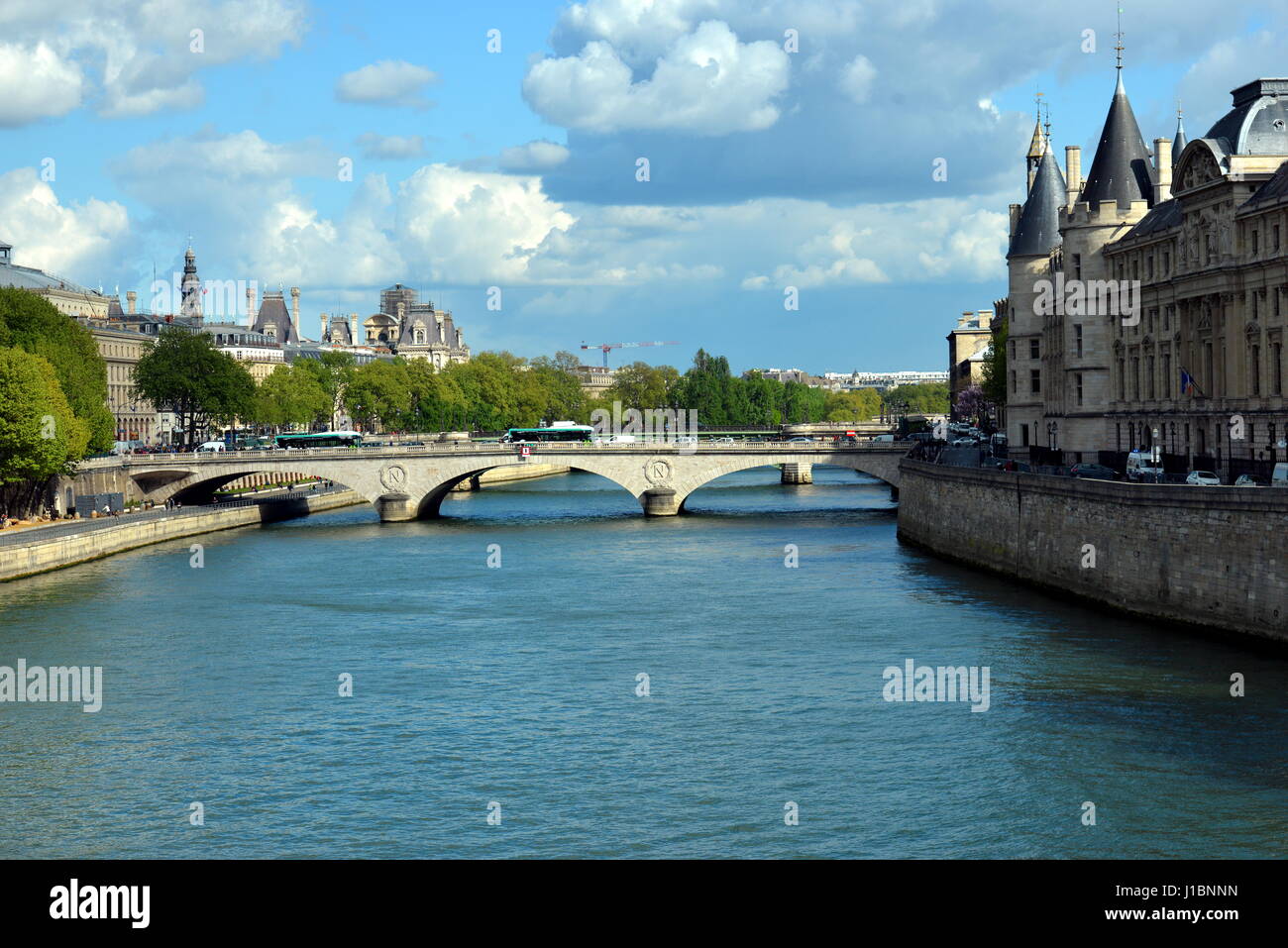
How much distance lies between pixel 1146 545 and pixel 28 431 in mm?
47021

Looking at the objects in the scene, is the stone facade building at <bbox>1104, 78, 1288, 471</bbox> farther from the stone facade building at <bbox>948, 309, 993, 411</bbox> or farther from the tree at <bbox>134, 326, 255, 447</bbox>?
the stone facade building at <bbox>948, 309, 993, 411</bbox>

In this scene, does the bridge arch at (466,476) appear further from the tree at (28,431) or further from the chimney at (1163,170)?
the chimney at (1163,170)

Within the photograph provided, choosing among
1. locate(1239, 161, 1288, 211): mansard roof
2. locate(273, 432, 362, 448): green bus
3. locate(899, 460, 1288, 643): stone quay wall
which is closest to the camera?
locate(899, 460, 1288, 643): stone quay wall

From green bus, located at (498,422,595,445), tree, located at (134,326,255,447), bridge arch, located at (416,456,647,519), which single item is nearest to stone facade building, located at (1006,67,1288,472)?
bridge arch, located at (416,456,647,519)

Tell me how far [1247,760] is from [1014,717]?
17.8 feet

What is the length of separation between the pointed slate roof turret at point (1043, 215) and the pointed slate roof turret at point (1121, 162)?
305 inches

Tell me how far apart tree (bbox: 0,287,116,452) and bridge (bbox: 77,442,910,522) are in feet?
10.5

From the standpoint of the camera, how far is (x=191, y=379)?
11481 centimetres

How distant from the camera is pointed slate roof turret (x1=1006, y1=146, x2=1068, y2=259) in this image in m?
75.6

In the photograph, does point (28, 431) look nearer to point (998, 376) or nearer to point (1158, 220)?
point (1158, 220)

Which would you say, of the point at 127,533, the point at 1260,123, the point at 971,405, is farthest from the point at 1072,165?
the point at 971,405

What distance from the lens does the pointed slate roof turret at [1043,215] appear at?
248 ft

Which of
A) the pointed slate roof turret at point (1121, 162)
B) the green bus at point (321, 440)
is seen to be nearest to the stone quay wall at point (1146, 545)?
the pointed slate roof turret at point (1121, 162)
